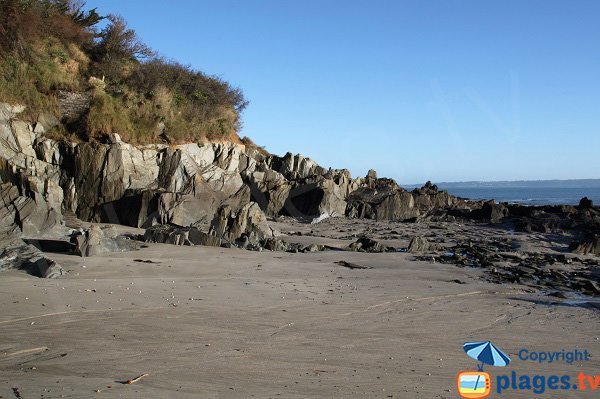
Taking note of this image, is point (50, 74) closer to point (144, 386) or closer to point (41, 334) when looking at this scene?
point (41, 334)

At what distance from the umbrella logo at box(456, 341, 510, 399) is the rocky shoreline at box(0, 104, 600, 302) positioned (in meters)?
5.99

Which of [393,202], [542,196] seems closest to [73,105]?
[393,202]

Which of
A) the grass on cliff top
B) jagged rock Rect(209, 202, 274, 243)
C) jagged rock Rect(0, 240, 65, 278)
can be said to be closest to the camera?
jagged rock Rect(0, 240, 65, 278)

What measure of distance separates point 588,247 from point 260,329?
44.0 ft

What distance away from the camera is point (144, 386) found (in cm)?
485

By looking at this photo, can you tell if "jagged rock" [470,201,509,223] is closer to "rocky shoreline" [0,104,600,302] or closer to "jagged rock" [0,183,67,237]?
"rocky shoreline" [0,104,600,302]

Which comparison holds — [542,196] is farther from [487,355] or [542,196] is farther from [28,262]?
[487,355]

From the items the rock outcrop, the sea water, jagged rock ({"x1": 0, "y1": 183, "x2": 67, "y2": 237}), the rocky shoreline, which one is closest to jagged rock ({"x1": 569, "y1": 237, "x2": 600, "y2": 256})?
the rocky shoreline

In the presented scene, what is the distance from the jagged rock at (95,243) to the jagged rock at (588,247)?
A: 12.9 meters

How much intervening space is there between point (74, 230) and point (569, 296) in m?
12.0

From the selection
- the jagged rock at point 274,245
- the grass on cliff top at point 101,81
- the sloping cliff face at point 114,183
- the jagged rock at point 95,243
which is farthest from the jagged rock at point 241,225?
the grass on cliff top at point 101,81

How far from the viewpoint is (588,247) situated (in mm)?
17016

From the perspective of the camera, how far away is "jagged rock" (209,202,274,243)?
16.1 meters

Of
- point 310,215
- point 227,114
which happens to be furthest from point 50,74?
point 310,215
